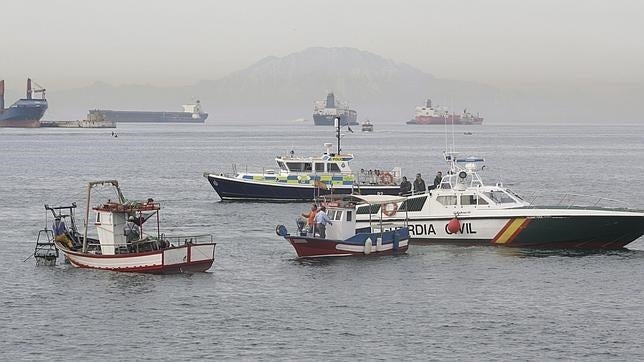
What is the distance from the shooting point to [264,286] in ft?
149

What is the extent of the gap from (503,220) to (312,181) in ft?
92.0

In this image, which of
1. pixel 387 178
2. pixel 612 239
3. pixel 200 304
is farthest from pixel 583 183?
pixel 200 304

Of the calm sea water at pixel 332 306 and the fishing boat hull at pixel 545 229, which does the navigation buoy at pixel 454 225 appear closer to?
the fishing boat hull at pixel 545 229

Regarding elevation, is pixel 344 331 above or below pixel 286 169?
below

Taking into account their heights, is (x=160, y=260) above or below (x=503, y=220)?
below

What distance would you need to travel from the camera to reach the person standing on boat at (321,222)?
51.1m

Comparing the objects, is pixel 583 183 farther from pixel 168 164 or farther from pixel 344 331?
pixel 344 331

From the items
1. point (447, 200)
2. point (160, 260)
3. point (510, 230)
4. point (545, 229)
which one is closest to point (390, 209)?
point (447, 200)

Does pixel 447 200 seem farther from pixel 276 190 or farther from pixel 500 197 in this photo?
pixel 276 190

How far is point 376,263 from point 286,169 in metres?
31.5

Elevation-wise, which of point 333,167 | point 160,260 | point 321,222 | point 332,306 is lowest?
point 332,306

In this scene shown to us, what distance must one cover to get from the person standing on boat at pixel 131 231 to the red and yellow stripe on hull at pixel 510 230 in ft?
58.4

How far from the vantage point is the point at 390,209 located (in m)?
56.0

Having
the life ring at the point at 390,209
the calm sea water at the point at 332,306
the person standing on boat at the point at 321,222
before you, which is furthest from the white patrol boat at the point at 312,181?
the person standing on boat at the point at 321,222
